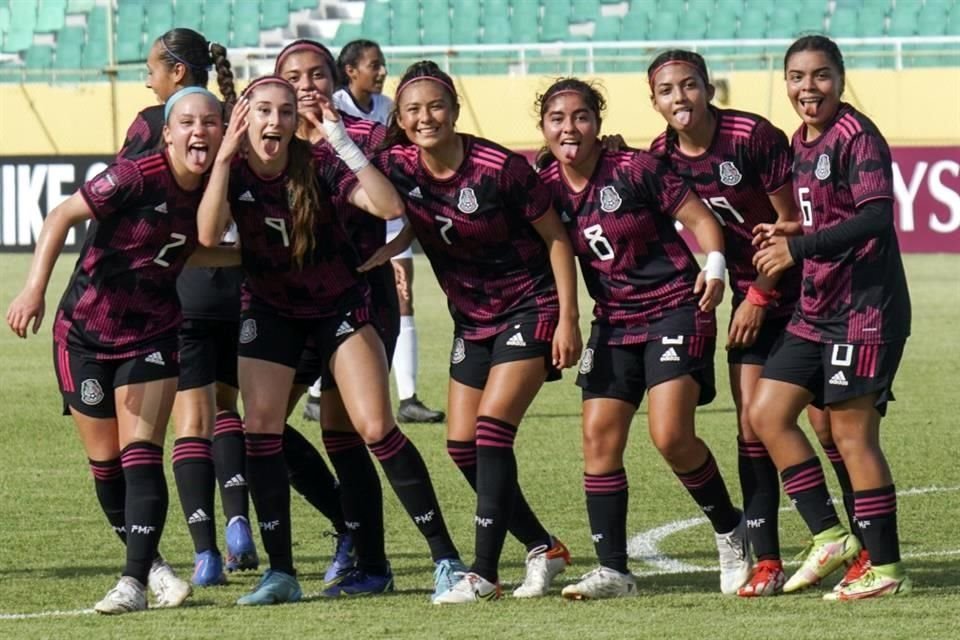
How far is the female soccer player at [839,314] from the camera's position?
6148mm

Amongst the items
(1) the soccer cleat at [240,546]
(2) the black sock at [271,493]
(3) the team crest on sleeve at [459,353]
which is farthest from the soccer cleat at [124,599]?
(3) the team crest on sleeve at [459,353]

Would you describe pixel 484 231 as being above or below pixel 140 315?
above

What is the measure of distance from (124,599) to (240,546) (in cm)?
95

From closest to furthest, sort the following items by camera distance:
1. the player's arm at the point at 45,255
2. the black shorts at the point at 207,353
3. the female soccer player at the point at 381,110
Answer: the player's arm at the point at 45,255 < the black shorts at the point at 207,353 < the female soccer player at the point at 381,110

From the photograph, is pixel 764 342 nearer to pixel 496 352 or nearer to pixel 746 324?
pixel 746 324

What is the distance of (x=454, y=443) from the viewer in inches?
266

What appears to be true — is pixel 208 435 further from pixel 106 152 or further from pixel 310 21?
pixel 310 21

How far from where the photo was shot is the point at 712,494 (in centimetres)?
657

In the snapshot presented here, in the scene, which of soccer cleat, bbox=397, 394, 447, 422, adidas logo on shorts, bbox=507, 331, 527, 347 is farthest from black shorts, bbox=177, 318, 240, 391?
soccer cleat, bbox=397, 394, 447, 422

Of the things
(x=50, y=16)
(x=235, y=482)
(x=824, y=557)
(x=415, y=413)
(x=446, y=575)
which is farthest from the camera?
(x=50, y=16)

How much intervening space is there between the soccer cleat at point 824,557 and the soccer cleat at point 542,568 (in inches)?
32.9

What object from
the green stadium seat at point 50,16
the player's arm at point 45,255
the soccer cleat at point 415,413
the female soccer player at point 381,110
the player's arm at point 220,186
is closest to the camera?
the player's arm at point 45,255

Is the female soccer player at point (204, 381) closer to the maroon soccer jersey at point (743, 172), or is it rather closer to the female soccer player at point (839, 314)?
the maroon soccer jersey at point (743, 172)

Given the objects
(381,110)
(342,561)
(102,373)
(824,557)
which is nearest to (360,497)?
(342,561)
